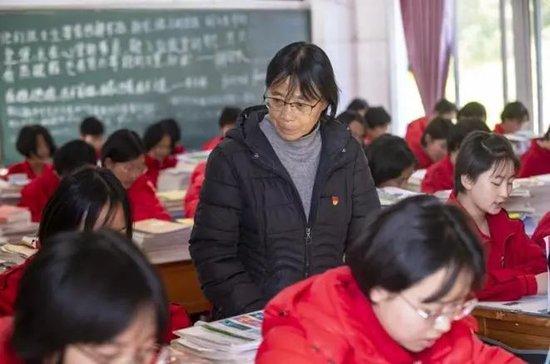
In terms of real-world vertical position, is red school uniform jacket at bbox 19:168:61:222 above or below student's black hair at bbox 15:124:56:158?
below

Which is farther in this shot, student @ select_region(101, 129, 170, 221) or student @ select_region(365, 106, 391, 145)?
student @ select_region(365, 106, 391, 145)

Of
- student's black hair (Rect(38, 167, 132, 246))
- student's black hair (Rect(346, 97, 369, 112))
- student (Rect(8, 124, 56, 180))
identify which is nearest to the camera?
student's black hair (Rect(38, 167, 132, 246))

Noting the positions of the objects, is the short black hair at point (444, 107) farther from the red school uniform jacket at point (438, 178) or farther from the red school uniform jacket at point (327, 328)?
the red school uniform jacket at point (327, 328)

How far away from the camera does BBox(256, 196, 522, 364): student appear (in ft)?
5.16

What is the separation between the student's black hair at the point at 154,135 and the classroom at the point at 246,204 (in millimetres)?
20

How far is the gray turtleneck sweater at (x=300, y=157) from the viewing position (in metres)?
2.59

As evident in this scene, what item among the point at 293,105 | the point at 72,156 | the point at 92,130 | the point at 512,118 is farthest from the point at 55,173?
the point at 512,118

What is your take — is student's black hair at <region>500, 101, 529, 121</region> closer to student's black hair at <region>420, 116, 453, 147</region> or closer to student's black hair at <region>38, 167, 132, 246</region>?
student's black hair at <region>420, 116, 453, 147</region>

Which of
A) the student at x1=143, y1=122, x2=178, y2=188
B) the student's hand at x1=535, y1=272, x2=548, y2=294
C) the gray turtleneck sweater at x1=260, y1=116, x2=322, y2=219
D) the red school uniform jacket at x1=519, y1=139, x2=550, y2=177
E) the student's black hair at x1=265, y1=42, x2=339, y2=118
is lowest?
the student's hand at x1=535, y1=272, x2=548, y2=294

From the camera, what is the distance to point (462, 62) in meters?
8.30

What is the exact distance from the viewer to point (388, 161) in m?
4.41

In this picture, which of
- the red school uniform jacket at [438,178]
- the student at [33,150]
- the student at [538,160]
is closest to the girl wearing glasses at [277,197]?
the red school uniform jacket at [438,178]

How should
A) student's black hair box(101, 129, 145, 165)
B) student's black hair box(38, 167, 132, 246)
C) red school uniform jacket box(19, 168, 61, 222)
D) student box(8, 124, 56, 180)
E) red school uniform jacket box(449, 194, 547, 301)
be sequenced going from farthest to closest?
student box(8, 124, 56, 180), red school uniform jacket box(19, 168, 61, 222), student's black hair box(101, 129, 145, 165), red school uniform jacket box(449, 194, 547, 301), student's black hair box(38, 167, 132, 246)

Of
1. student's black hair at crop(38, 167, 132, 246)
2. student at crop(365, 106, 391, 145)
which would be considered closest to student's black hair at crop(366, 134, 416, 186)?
student's black hair at crop(38, 167, 132, 246)
